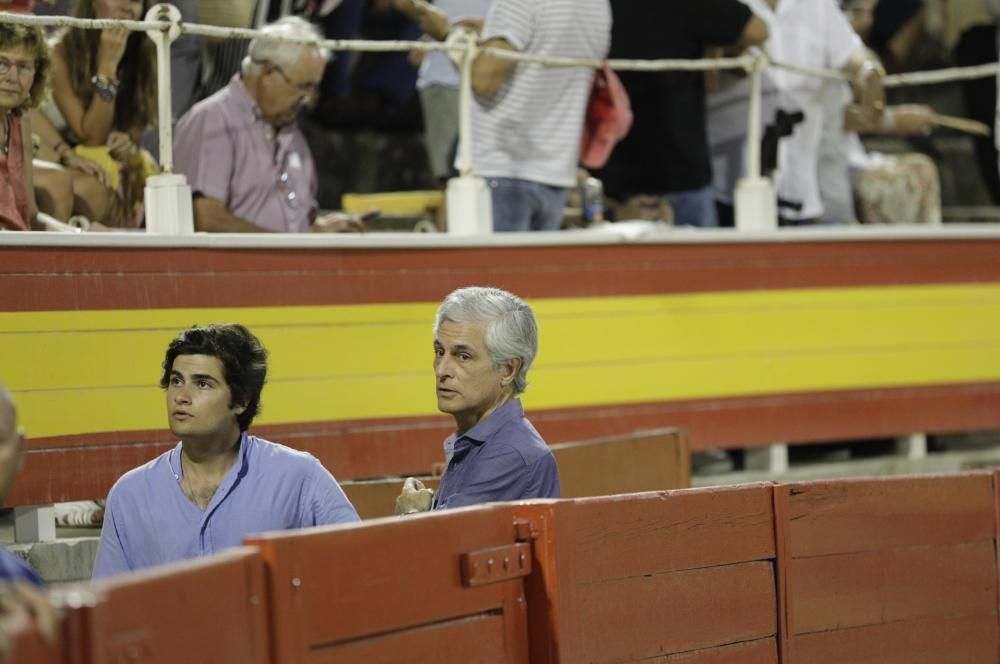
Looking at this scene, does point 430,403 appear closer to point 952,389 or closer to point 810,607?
point 810,607

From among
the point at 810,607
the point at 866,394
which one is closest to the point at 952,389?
the point at 866,394

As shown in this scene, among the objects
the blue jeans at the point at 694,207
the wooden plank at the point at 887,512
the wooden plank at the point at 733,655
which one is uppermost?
the blue jeans at the point at 694,207

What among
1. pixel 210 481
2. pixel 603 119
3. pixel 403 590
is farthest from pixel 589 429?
pixel 403 590

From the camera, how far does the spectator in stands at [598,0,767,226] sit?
8.19m

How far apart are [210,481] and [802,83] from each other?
5174 millimetres

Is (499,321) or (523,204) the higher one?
(523,204)

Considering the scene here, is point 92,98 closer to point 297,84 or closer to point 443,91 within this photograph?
point 297,84

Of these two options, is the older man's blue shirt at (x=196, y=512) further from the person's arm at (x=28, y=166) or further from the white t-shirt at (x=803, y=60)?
the white t-shirt at (x=803, y=60)

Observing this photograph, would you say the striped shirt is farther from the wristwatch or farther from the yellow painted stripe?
the wristwatch

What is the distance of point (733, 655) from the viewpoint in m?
5.18

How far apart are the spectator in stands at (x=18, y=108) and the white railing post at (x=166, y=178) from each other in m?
0.43

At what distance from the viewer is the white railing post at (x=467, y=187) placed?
7.15 m

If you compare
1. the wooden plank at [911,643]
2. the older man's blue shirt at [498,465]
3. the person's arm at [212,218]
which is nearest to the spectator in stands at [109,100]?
the person's arm at [212,218]

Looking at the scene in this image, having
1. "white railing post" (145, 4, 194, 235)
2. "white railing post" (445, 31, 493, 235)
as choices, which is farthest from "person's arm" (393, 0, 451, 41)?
"white railing post" (145, 4, 194, 235)
